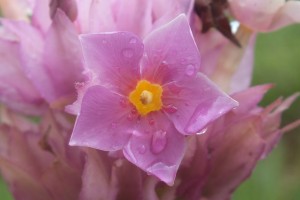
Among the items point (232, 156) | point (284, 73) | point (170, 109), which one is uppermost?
point (170, 109)

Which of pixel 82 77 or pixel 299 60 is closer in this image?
pixel 82 77

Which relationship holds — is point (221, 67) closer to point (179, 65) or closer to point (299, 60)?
point (179, 65)

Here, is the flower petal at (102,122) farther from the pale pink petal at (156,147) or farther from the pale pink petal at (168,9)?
the pale pink petal at (168,9)

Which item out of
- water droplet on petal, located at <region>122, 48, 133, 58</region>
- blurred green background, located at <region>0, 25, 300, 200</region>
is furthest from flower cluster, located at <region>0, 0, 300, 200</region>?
blurred green background, located at <region>0, 25, 300, 200</region>

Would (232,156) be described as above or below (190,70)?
below

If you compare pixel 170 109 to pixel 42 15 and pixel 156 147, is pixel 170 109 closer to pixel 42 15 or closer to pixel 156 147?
pixel 156 147

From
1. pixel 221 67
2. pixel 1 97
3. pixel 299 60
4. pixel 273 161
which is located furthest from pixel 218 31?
pixel 299 60

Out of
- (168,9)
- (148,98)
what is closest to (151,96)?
(148,98)
